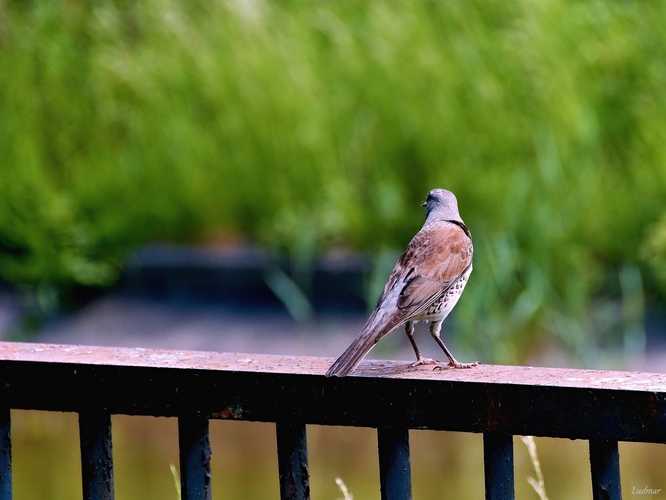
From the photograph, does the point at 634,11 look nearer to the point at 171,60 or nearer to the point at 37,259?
the point at 171,60

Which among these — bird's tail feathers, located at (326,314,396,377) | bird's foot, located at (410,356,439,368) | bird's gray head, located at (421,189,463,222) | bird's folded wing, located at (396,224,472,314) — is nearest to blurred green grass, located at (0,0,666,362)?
bird's gray head, located at (421,189,463,222)

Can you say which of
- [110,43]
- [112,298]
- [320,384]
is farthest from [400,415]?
[110,43]

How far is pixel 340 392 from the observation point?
208 cm

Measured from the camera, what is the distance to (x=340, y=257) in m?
6.61

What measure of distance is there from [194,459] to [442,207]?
1.39 m

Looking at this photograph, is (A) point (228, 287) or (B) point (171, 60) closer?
(A) point (228, 287)

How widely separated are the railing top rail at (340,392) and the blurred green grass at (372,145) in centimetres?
382

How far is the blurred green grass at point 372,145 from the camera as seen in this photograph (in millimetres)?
6203

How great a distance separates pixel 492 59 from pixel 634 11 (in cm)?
114

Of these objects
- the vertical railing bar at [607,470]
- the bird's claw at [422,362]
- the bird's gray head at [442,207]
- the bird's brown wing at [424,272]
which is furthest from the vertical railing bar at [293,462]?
the bird's gray head at [442,207]

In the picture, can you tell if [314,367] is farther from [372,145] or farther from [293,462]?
[372,145]

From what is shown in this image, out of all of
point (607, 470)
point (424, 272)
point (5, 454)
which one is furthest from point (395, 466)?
point (424, 272)

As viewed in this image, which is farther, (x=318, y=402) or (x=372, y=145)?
(x=372, y=145)

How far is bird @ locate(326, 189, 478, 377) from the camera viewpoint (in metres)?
2.72
